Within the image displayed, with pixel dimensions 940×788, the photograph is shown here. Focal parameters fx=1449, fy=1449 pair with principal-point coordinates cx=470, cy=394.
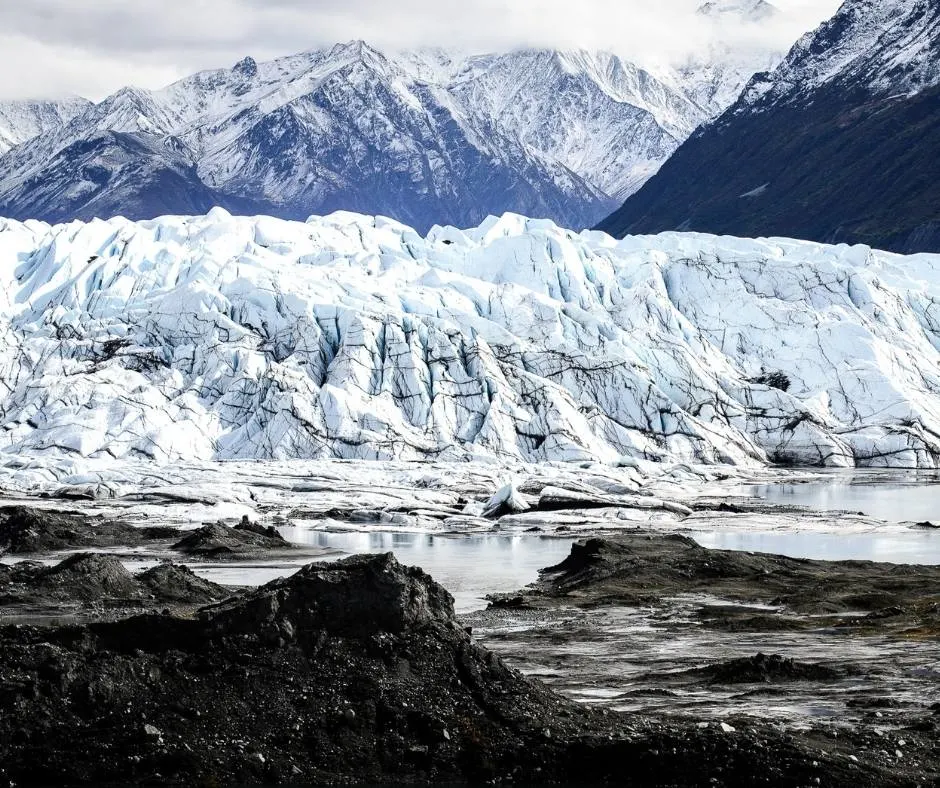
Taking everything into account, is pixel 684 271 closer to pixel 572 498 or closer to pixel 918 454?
pixel 918 454

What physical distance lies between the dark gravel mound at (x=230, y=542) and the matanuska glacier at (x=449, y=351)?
2396cm

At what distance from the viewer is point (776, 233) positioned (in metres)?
186

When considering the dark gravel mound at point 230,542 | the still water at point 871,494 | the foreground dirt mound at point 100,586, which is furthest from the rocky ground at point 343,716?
the still water at point 871,494

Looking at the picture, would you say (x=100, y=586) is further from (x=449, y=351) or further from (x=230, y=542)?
(x=449, y=351)

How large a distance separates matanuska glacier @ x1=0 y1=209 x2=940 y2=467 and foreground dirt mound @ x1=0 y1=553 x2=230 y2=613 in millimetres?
33882

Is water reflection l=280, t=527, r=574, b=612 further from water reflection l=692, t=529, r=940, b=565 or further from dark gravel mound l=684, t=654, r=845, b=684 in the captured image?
dark gravel mound l=684, t=654, r=845, b=684

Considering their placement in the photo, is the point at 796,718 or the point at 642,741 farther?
the point at 796,718

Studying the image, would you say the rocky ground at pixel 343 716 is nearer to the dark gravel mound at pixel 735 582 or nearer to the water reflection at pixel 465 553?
the dark gravel mound at pixel 735 582

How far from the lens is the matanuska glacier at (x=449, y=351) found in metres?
65.5

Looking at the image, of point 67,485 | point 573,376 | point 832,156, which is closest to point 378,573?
point 67,485

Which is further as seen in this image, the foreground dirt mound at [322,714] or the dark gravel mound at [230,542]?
the dark gravel mound at [230,542]

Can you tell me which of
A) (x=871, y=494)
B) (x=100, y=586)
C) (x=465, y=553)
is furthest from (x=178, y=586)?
(x=871, y=494)

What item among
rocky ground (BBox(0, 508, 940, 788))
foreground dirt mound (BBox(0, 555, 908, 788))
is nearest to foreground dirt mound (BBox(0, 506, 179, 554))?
rocky ground (BBox(0, 508, 940, 788))

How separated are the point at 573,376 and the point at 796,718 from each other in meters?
56.2
